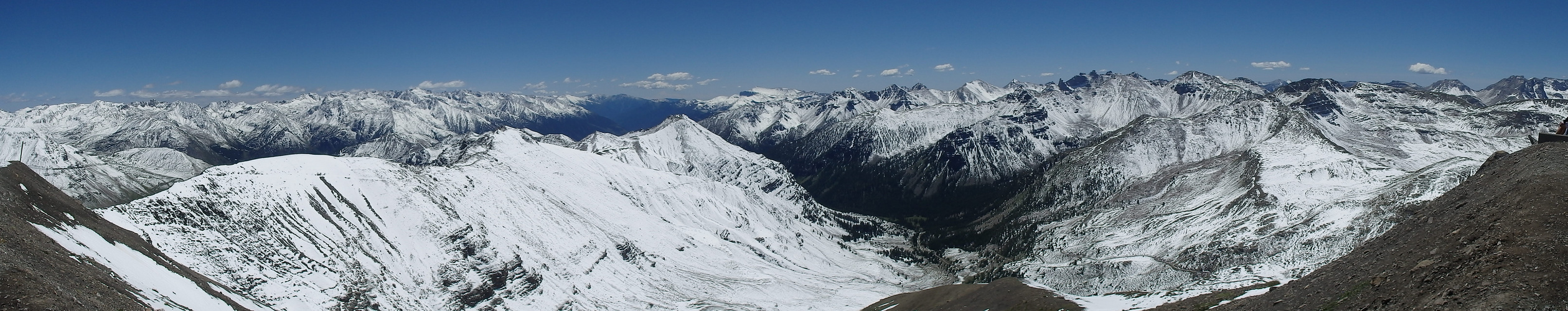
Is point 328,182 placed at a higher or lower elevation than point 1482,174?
lower

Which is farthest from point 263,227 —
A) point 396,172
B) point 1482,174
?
point 1482,174

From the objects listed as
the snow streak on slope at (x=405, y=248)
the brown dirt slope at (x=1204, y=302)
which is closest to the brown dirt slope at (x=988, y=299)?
the brown dirt slope at (x=1204, y=302)

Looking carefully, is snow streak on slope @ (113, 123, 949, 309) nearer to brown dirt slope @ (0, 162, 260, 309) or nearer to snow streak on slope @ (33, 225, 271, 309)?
brown dirt slope @ (0, 162, 260, 309)

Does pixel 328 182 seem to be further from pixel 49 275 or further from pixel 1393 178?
pixel 1393 178

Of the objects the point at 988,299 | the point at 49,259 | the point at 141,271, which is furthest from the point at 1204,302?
the point at 141,271

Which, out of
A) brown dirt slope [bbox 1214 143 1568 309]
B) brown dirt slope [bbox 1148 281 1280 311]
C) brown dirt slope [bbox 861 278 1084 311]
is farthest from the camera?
→ brown dirt slope [bbox 861 278 1084 311]

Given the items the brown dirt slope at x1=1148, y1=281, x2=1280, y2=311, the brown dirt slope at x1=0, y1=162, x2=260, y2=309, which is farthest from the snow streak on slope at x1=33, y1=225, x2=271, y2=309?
the brown dirt slope at x1=1148, y1=281, x2=1280, y2=311
